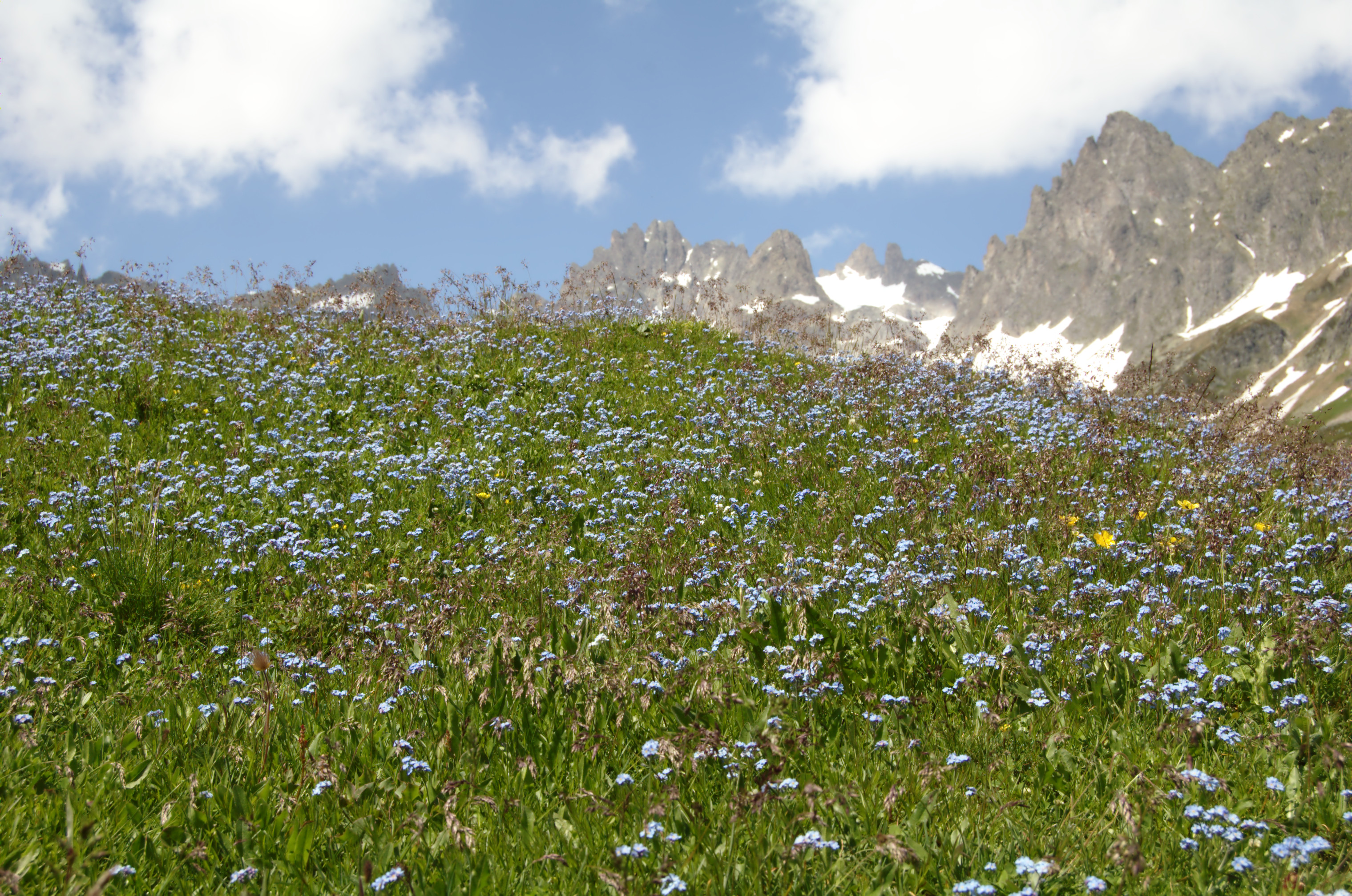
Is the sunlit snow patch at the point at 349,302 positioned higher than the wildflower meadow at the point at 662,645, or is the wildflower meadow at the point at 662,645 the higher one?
the sunlit snow patch at the point at 349,302

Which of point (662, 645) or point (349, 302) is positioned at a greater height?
point (349, 302)

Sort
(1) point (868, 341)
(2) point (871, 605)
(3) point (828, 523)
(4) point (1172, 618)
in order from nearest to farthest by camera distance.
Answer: (4) point (1172, 618) < (2) point (871, 605) < (3) point (828, 523) < (1) point (868, 341)

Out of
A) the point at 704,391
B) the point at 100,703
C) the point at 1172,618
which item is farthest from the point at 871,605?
the point at 704,391

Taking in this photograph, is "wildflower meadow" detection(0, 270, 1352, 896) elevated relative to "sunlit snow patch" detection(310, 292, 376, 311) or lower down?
lower down

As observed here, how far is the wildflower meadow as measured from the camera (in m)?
3.03

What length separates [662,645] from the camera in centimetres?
492

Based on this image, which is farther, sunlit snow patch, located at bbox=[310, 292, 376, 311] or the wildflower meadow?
sunlit snow patch, located at bbox=[310, 292, 376, 311]

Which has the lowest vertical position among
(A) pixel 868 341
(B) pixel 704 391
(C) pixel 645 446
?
(C) pixel 645 446

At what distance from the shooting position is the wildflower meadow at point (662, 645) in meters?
3.03

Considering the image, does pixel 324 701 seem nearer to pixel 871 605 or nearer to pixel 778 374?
pixel 871 605

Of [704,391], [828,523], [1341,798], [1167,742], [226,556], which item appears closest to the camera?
[1341,798]

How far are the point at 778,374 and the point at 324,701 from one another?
9404 millimetres

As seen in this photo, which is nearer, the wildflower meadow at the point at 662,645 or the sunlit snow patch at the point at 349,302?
the wildflower meadow at the point at 662,645

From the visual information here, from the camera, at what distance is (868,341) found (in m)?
15.4
